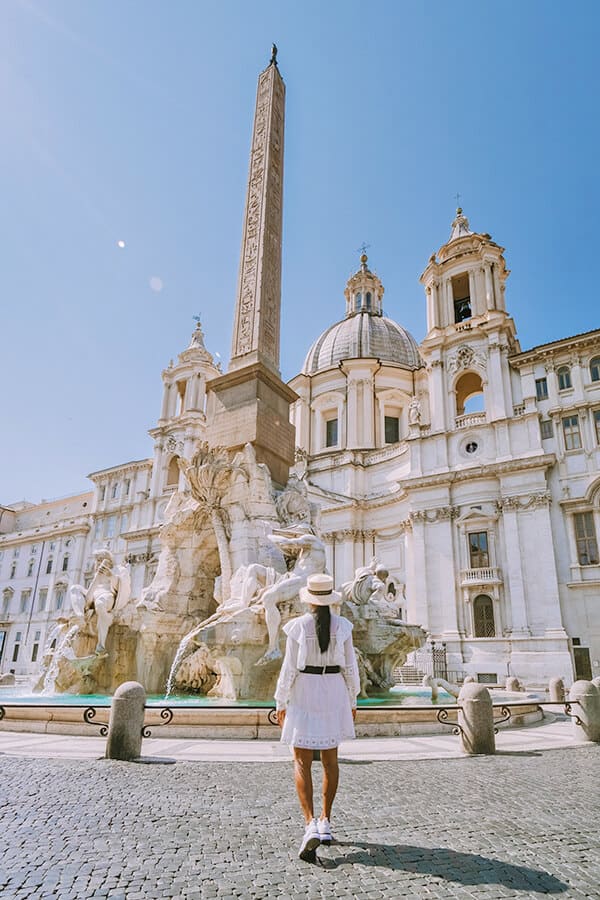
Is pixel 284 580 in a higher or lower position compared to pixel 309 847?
higher

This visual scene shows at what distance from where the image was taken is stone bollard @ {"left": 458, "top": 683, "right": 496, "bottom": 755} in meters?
6.34

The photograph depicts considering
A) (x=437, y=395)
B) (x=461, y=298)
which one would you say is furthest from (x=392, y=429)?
(x=461, y=298)

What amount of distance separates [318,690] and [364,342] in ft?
145

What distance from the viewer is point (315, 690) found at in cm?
358

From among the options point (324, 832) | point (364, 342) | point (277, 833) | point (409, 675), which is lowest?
point (409, 675)

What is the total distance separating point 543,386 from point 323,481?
16406 mm

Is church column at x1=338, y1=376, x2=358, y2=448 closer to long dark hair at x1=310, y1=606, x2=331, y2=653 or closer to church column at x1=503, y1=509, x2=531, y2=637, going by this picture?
church column at x1=503, y1=509, x2=531, y2=637

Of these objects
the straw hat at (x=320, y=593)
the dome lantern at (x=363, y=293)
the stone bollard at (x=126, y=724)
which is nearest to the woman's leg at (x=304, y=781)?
the straw hat at (x=320, y=593)

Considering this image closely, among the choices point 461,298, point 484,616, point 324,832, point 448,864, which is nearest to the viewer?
point 448,864

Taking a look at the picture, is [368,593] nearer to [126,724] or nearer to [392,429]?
[126,724]

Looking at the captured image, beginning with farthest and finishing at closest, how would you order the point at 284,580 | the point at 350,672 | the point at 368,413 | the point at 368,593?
the point at 368,413
the point at 368,593
the point at 284,580
the point at 350,672

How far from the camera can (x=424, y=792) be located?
4516mm

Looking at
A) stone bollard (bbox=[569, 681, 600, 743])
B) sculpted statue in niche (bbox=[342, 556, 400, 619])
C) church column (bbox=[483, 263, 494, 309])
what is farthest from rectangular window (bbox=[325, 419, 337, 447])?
stone bollard (bbox=[569, 681, 600, 743])

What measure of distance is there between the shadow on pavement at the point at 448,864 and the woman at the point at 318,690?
265mm
